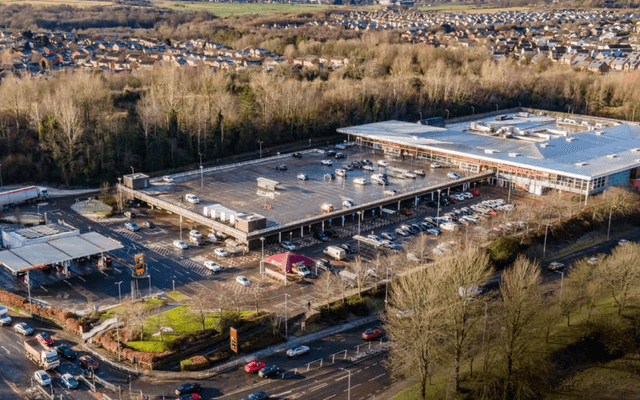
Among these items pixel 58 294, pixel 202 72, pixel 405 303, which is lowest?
pixel 58 294

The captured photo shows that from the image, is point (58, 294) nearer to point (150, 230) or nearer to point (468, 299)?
point (150, 230)

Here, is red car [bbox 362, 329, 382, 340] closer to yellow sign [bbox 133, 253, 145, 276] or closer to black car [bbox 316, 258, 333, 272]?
black car [bbox 316, 258, 333, 272]

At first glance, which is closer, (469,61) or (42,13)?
(469,61)

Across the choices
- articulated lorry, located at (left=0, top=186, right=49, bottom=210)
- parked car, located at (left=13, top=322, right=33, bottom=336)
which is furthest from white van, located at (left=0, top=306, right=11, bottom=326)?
articulated lorry, located at (left=0, top=186, right=49, bottom=210)

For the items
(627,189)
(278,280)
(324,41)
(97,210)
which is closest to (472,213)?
(627,189)

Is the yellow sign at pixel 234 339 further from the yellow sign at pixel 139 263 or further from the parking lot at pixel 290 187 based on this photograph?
the parking lot at pixel 290 187

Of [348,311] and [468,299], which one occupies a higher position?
[468,299]

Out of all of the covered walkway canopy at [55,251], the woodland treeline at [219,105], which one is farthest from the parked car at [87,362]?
the woodland treeline at [219,105]
